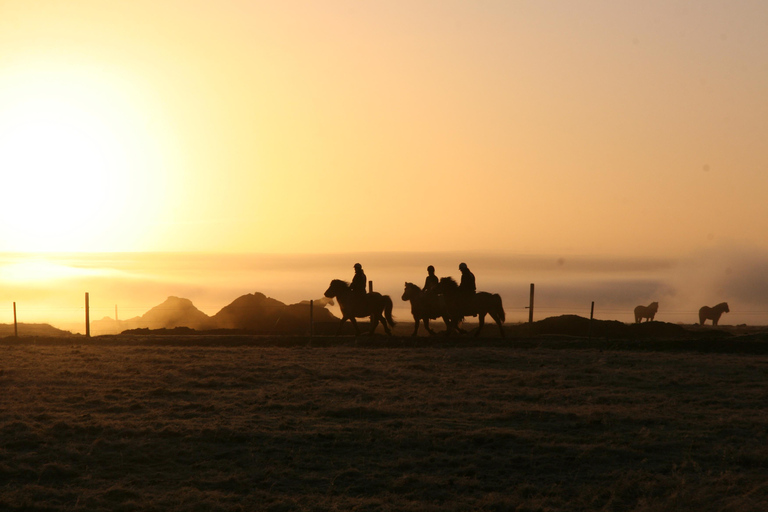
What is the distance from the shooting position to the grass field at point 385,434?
9.38 m

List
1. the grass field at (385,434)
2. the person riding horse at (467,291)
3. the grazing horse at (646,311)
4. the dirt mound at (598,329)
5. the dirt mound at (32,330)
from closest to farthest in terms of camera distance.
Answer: the grass field at (385,434)
the person riding horse at (467,291)
the dirt mound at (598,329)
the dirt mound at (32,330)
the grazing horse at (646,311)

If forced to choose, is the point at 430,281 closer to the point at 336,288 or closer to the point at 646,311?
the point at 336,288

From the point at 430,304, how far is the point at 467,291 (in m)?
1.55

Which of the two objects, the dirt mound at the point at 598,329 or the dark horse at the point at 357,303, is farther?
the dirt mound at the point at 598,329

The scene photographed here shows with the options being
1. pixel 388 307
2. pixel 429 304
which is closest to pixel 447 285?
pixel 429 304

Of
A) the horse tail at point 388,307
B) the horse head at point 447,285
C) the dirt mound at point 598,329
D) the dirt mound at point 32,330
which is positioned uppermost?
the horse head at point 447,285

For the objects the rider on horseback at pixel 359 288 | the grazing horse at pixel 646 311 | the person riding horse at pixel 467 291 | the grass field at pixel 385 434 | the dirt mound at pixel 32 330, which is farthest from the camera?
the grazing horse at pixel 646 311

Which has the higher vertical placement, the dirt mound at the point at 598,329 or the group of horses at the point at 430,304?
the group of horses at the point at 430,304

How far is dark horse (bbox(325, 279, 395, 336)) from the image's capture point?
2417 cm

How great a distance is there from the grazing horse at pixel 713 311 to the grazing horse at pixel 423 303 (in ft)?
73.2

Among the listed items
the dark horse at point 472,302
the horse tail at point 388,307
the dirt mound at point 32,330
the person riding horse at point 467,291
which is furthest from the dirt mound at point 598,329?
the dirt mound at point 32,330

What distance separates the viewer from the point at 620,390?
48.8 feet

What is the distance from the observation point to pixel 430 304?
80.4ft

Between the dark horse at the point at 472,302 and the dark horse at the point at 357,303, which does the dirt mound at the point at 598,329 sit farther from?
the dark horse at the point at 357,303
